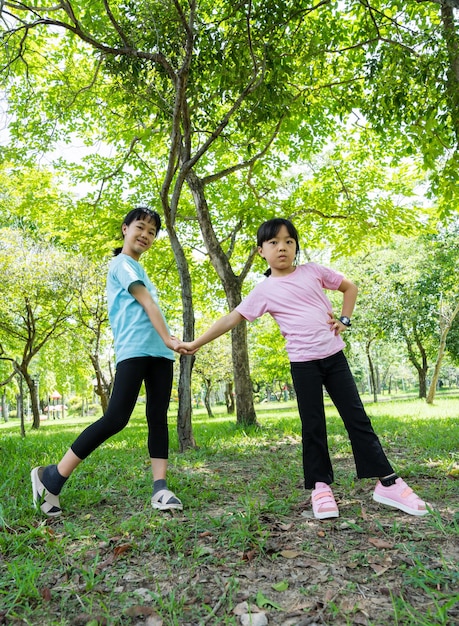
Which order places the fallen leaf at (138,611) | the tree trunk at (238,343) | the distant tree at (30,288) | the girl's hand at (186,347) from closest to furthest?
the fallen leaf at (138,611) → the girl's hand at (186,347) → the tree trunk at (238,343) → the distant tree at (30,288)

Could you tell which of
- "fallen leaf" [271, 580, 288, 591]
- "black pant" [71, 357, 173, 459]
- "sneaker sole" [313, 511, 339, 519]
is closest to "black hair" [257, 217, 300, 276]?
"black pant" [71, 357, 173, 459]

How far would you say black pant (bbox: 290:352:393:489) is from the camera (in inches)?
122

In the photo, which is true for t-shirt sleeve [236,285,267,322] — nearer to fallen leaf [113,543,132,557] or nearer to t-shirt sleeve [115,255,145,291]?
t-shirt sleeve [115,255,145,291]

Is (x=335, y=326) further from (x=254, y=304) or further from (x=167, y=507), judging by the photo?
(x=167, y=507)

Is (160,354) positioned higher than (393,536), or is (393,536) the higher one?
(160,354)

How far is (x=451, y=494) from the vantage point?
3287mm

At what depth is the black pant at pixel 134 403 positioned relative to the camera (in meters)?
3.10

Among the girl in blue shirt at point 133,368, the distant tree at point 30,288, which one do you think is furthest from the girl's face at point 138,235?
the distant tree at point 30,288

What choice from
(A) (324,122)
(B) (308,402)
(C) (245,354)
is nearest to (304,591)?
(B) (308,402)

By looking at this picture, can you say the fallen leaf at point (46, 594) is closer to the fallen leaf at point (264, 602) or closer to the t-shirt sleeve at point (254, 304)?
the fallen leaf at point (264, 602)

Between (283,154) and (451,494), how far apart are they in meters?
8.78

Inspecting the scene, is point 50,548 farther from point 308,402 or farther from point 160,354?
point 308,402

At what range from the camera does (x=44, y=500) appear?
3.08 m

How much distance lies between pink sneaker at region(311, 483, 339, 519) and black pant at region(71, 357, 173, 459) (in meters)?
1.15
